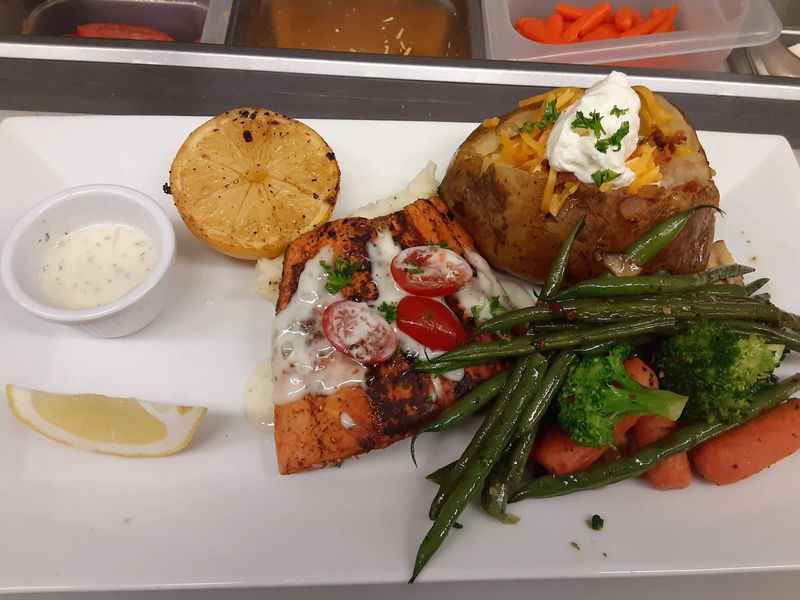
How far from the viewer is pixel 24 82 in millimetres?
3232

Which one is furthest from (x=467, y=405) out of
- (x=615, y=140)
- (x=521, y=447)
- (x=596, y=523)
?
(x=615, y=140)

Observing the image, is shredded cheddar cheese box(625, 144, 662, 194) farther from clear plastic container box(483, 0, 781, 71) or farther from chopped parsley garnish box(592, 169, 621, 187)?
clear plastic container box(483, 0, 781, 71)

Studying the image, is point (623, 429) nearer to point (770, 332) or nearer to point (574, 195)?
point (770, 332)

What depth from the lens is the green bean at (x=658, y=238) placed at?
2273mm

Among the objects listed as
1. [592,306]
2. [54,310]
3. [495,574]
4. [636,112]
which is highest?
[636,112]

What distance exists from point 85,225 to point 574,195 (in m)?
1.87

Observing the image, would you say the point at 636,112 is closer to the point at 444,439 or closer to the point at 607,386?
Answer: the point at 607,386

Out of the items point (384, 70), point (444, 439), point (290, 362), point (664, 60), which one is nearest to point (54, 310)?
point (290, 362)

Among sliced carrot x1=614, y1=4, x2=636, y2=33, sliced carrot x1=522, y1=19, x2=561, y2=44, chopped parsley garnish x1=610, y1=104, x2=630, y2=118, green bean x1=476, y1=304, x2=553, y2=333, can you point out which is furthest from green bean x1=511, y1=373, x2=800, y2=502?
sliced carrot x1=614, y1=4, x2=636, y2=33

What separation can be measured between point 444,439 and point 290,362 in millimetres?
616

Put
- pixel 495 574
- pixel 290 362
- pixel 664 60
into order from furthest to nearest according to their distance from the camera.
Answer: pixel 664 60, pixel 290 362, pixel 495 574

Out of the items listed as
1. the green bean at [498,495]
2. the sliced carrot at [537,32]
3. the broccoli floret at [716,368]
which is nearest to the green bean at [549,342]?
the broccoli floret at [716,368]

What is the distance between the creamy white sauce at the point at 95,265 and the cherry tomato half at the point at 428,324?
0.99 m

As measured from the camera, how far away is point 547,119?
2.38m
